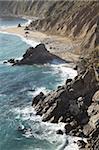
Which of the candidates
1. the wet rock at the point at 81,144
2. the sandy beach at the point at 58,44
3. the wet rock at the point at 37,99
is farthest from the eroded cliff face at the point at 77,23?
the wet rock at the point at 81,144

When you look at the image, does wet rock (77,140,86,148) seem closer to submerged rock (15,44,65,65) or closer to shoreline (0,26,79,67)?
shoreline (0,26,79,67)


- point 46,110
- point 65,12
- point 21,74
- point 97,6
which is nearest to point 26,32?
point 65,12

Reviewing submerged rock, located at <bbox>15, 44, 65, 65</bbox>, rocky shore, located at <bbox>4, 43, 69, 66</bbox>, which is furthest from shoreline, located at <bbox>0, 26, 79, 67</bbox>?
submerged rock, located at <bbox>15, 44, 65, 65</bbox>

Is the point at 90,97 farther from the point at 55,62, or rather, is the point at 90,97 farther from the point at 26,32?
the point at 26,32

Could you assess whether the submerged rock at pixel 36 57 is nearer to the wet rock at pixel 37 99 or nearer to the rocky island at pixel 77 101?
the rocky island at pixel 77 101

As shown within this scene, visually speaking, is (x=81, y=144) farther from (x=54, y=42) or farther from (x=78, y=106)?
(x=54, y=42)

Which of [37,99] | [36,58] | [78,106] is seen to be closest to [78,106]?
[78,106]

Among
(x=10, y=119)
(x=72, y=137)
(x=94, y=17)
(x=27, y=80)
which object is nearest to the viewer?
(x=72, y=137)
